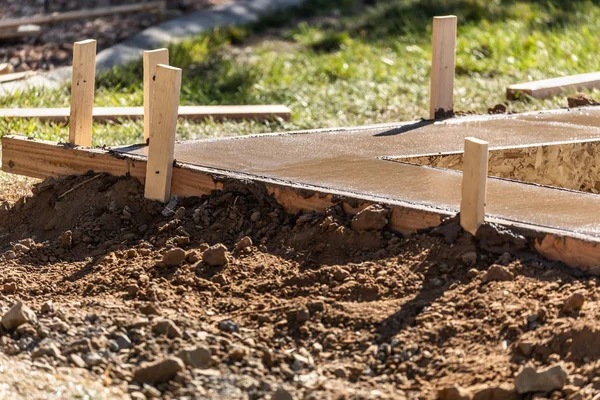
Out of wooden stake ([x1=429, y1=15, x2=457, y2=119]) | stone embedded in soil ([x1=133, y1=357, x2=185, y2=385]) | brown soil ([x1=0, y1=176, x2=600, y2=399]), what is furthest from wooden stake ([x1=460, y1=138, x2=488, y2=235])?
wooden stake ([x1=429, y1=15, x2=457, y2=119])

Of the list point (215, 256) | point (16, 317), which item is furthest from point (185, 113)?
point (16, 317)

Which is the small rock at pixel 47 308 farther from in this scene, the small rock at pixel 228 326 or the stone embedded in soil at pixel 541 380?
the stone embedded in soil at pixel 541 380

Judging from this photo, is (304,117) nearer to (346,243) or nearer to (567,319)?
(346,243)

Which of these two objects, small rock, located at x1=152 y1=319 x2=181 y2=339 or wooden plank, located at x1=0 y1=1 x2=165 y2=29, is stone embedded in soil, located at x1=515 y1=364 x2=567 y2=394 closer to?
small rock, located at x1=152 y1=319 x2=181 y2=339

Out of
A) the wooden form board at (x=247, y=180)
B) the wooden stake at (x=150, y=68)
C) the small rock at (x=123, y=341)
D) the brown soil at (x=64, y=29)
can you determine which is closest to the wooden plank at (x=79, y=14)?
the brown soil at (x=64, y=29)

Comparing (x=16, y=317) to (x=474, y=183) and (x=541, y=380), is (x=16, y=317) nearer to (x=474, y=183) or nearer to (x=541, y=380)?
(x=474, y=183)

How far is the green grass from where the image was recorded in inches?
321

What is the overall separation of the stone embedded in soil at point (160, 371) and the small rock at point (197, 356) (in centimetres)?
8

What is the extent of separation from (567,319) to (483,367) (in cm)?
38

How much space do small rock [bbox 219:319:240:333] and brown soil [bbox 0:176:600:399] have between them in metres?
0.03

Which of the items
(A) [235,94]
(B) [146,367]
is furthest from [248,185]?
(A) [235,94]

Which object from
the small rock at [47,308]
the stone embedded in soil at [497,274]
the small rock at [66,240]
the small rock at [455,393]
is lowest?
the small rock at [455,393]

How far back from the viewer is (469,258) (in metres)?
4.16

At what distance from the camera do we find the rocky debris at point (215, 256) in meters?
4.47
